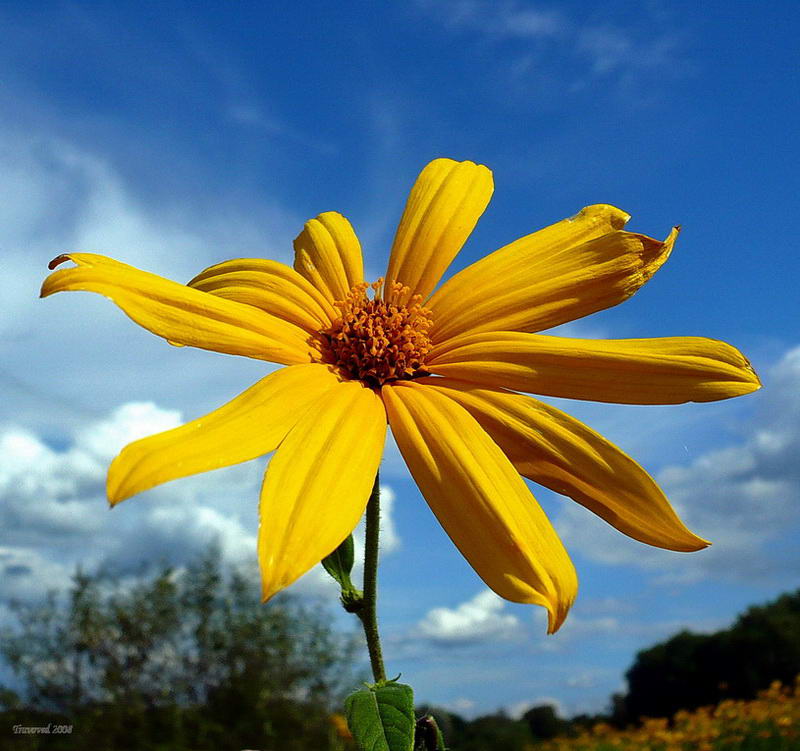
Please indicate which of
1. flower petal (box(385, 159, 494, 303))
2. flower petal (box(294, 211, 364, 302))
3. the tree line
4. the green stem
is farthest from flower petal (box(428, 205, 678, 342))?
the tree line

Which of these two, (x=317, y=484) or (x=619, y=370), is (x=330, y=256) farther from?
(x=317, y=484)

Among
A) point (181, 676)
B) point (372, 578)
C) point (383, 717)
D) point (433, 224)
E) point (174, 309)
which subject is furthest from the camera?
point (181, 676)

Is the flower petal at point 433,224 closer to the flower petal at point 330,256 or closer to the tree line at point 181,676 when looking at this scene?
the flower petal at point 330,256

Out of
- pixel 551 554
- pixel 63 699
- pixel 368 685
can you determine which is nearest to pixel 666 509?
pixel 551 554

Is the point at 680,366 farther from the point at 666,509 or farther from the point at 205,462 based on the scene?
the point at 205,462

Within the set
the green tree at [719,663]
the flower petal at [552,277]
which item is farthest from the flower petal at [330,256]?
the green tree at [719,663]

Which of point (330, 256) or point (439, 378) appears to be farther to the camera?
point (330, 256)

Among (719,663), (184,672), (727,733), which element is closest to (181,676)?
(184,672)
